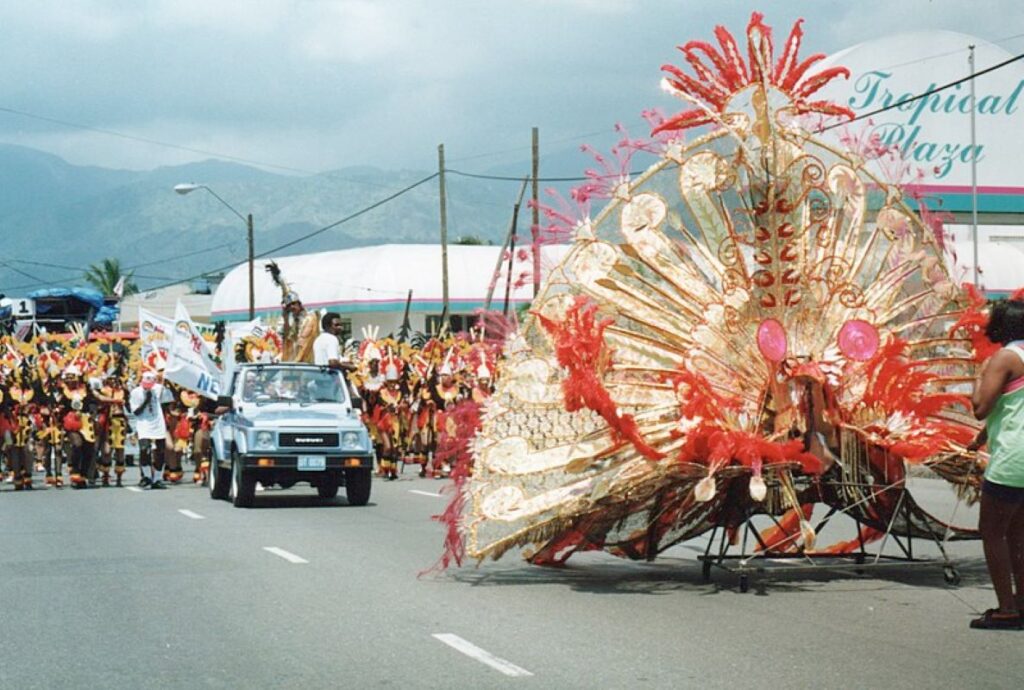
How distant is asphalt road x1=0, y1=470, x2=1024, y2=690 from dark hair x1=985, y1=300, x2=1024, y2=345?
5.56 ft

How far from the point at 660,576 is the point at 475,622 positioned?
2.53 metres

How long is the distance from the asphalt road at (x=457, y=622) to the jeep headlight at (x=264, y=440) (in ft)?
14.3

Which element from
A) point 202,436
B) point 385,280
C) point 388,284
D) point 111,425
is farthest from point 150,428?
point 385,280

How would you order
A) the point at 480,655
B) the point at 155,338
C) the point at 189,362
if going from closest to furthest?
1. the point at 480,655
2. the point at 189,362
3. the point at 155,338

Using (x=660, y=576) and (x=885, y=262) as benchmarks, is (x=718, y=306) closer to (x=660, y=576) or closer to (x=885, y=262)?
(x=885, y=262)

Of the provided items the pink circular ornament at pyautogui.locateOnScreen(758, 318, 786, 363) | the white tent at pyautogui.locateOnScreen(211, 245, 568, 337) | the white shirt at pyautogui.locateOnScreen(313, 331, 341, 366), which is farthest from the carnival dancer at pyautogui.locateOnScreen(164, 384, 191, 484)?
the white tent at pyautogui.locateOnScreen(211, 245, 568, 337)

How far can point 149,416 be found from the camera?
83.2 ft

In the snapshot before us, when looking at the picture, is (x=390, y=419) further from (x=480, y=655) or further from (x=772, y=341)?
(x=480, y=655)

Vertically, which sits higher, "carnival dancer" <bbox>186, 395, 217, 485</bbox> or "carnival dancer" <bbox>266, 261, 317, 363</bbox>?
"carnival dancer" <bbox>266, 261, 317, 363</bbox>

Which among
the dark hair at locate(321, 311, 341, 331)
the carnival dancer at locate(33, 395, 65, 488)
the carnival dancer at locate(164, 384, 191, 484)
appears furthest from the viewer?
the carnival dancer at locate(164, 384, 191, 484)

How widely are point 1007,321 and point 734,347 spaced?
2.31m

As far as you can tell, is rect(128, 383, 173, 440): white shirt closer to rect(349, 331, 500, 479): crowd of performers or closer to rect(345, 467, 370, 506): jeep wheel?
rect(349, 331, 500, 479): crowd of performers

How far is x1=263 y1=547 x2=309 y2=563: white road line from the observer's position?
13.0 meters

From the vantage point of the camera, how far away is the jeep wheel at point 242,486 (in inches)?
756
